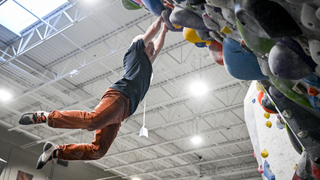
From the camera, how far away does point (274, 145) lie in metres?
3.75

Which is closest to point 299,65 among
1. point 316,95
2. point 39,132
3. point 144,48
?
point 316,95

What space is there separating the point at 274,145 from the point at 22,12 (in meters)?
8.05

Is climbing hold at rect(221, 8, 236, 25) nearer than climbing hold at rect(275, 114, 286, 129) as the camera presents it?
Yes

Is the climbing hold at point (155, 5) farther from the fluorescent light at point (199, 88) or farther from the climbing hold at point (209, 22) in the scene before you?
the fluorescent light at point (199, 88)

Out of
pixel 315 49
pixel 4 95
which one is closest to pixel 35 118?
pixel 315 49

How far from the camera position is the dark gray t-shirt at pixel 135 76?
272cm

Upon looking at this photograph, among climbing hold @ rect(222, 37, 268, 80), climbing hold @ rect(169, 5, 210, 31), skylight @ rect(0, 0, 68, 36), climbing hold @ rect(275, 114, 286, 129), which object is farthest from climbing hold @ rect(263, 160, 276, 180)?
skylight @ rect(0, 0, 68, 36)

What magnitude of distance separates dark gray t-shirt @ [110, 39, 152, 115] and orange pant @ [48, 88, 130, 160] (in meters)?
0.07

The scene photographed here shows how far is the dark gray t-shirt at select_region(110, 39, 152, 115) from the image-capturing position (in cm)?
272

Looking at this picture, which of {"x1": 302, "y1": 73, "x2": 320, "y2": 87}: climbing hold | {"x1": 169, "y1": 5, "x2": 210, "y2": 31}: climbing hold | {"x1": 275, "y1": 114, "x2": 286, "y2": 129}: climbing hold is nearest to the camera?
{"x1": 302, "y1": 73, "x2": 320, "y2": 87}: climbing hold

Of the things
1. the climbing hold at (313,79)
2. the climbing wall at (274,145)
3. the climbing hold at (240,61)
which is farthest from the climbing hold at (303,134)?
the climbing wall at (274,145)

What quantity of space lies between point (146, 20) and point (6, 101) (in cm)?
618

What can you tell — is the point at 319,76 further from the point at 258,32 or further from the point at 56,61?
the point at 56,61

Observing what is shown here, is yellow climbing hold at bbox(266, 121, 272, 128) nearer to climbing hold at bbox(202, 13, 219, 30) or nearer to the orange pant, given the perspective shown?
the orange pant
